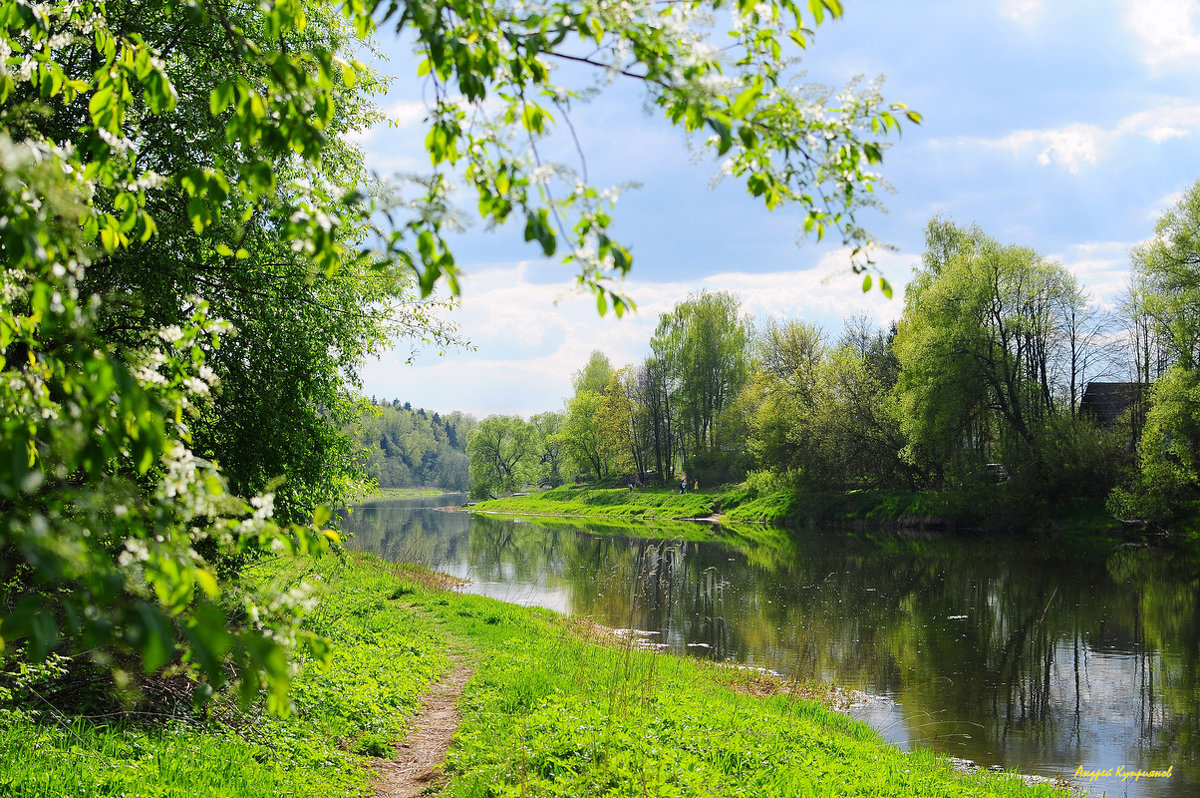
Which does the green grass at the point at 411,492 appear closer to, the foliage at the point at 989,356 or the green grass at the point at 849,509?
the green grass at the point at 849,509

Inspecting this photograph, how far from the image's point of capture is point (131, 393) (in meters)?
1.87

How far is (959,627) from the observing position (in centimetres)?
1841

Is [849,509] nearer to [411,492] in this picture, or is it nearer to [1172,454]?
[1172,454]

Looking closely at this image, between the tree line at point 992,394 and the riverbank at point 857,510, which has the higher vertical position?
the tree line at point 992,394

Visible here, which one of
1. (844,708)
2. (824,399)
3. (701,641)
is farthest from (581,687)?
(824,399)

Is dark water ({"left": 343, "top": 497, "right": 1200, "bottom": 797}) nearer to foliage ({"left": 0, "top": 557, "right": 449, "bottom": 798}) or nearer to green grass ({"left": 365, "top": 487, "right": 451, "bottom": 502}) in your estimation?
foliage ({"left": 0, "top": 557, "right": 449, "bottom": 798})

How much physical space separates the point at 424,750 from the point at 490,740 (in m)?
1.14

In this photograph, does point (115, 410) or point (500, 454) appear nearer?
point (115, 410)

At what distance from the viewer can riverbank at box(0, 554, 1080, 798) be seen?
5574mm

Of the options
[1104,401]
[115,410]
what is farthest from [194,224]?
[1104,401]

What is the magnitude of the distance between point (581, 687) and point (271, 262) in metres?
6.91

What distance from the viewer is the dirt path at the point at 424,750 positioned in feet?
23.3

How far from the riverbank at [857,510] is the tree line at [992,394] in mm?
848

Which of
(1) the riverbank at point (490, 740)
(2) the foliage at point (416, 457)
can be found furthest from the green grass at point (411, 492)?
(1) the riverbank at point (490, 740)
